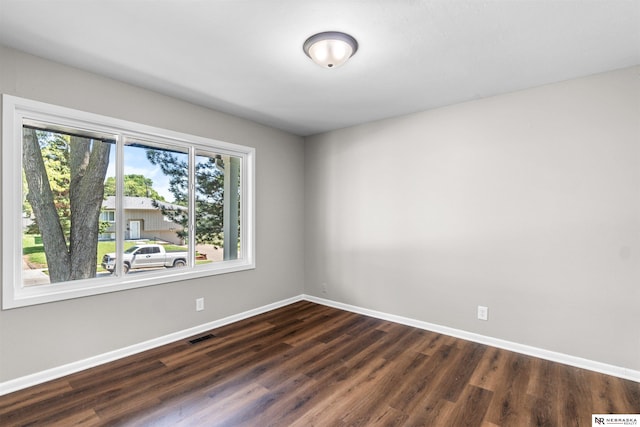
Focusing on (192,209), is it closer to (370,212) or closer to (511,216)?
(370,212)

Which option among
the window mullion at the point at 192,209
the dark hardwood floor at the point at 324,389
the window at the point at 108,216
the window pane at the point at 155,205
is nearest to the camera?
the dark hardwood floor at the point at 324,389

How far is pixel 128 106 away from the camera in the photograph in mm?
2758

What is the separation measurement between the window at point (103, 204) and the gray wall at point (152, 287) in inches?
4.2

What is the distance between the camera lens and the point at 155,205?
3.05 meters

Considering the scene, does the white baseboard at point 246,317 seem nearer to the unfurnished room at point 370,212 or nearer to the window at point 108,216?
the unfurnished room at point 370,212

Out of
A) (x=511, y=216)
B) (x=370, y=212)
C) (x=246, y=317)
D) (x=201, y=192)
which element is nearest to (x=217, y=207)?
(x=201, y=192)

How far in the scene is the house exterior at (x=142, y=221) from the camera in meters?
2.72

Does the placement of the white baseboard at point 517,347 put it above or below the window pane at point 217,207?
below

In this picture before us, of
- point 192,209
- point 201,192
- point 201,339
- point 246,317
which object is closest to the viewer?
point 201,339

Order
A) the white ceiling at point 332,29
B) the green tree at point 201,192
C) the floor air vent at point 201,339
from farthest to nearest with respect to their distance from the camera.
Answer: the green tree at point 201,192 < the floor air vent at point 201,339 < the white ceiling at point 332,29

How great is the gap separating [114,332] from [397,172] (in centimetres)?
339

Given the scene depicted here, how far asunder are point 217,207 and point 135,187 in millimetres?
926

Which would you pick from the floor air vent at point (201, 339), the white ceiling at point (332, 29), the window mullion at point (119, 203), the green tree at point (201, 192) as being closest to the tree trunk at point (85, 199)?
the window mullion at point (119, 203)

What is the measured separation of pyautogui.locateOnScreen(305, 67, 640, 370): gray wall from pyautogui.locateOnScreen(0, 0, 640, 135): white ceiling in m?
0.38
